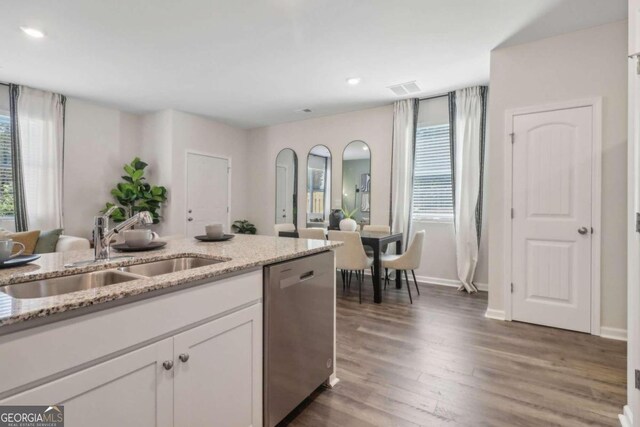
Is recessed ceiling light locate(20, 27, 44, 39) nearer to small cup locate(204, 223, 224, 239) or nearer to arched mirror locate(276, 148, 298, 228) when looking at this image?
small cup locate(204, 223, 224, 239)

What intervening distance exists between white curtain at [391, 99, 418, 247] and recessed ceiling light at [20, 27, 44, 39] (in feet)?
13.3

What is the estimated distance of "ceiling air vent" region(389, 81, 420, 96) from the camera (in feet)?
12.8

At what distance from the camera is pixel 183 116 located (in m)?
5.02

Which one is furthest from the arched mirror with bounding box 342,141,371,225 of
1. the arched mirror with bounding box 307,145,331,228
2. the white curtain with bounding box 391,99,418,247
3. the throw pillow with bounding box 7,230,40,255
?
the throw pillow with bounding box 7,230,40,255

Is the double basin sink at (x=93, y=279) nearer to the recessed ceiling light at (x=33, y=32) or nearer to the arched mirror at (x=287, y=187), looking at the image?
the recessed ceiling light at (x=33, y=32)

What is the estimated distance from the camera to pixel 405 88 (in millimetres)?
4035

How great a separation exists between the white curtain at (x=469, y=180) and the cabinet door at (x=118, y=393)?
387cm

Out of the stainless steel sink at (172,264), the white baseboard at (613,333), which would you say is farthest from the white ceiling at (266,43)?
the white baseboard at (613,333)

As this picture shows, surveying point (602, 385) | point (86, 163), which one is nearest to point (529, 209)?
point (602, 385)

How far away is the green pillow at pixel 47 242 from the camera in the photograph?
11.1 feet

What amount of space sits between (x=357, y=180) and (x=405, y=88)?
1.53 metres

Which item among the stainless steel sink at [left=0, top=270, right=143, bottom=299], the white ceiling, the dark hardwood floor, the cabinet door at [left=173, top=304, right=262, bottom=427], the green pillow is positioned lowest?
the dark hardwood floor

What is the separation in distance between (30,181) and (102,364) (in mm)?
4495

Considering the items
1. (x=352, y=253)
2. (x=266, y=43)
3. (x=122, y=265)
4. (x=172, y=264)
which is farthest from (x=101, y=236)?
(x=352, y=253)
